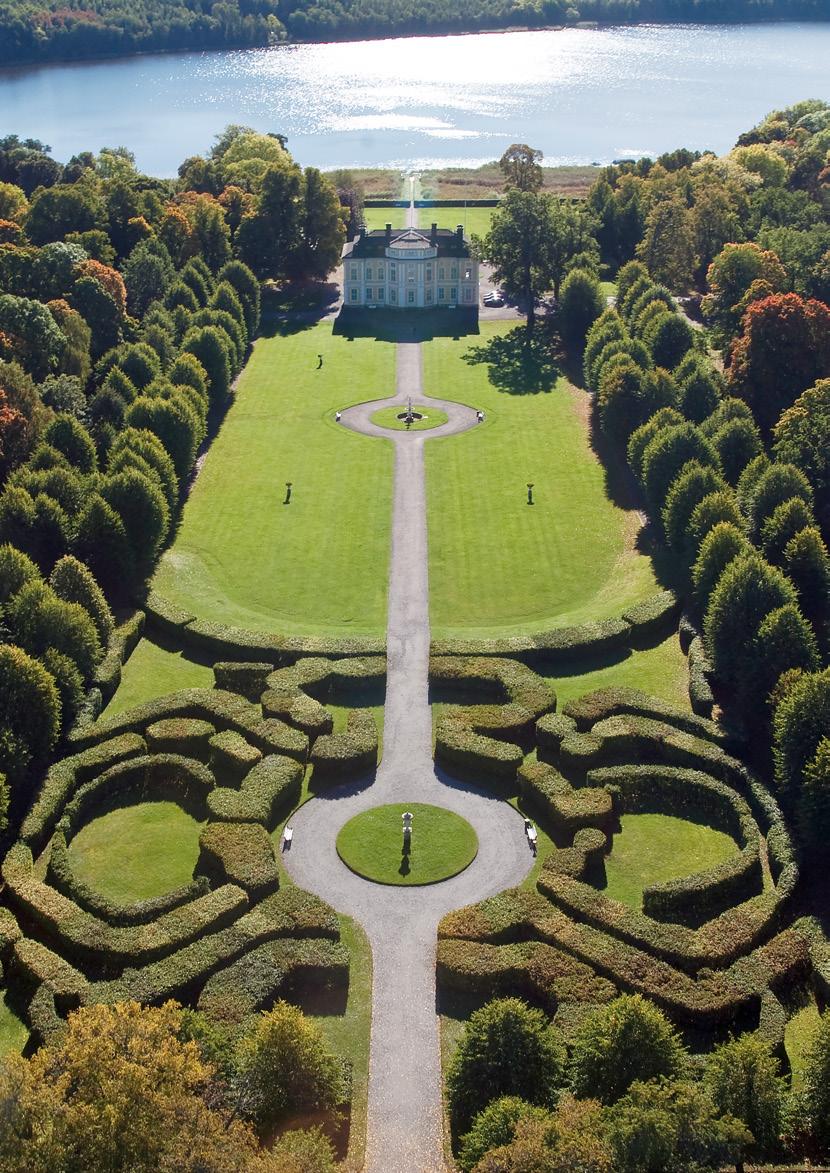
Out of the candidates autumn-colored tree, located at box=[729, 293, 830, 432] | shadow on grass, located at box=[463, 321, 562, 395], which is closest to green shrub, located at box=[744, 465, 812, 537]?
autumn-colored tree, located at box=[729, 293, 830, 432]

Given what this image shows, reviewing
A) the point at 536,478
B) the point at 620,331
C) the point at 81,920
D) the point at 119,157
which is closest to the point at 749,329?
the point at 620,331

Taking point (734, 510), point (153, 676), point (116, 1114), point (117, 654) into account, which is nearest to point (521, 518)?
point (734, 510)

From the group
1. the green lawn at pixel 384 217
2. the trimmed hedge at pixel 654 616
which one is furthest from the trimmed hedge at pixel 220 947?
the green lawn at pixel 384 217

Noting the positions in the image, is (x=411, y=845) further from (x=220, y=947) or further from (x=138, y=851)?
(x=138, y=851)

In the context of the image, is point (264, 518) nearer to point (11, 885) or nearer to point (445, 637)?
point (445, 637)

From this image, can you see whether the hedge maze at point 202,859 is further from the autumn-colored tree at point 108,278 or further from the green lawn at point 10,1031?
the autumn-colored tree at point 108,278
